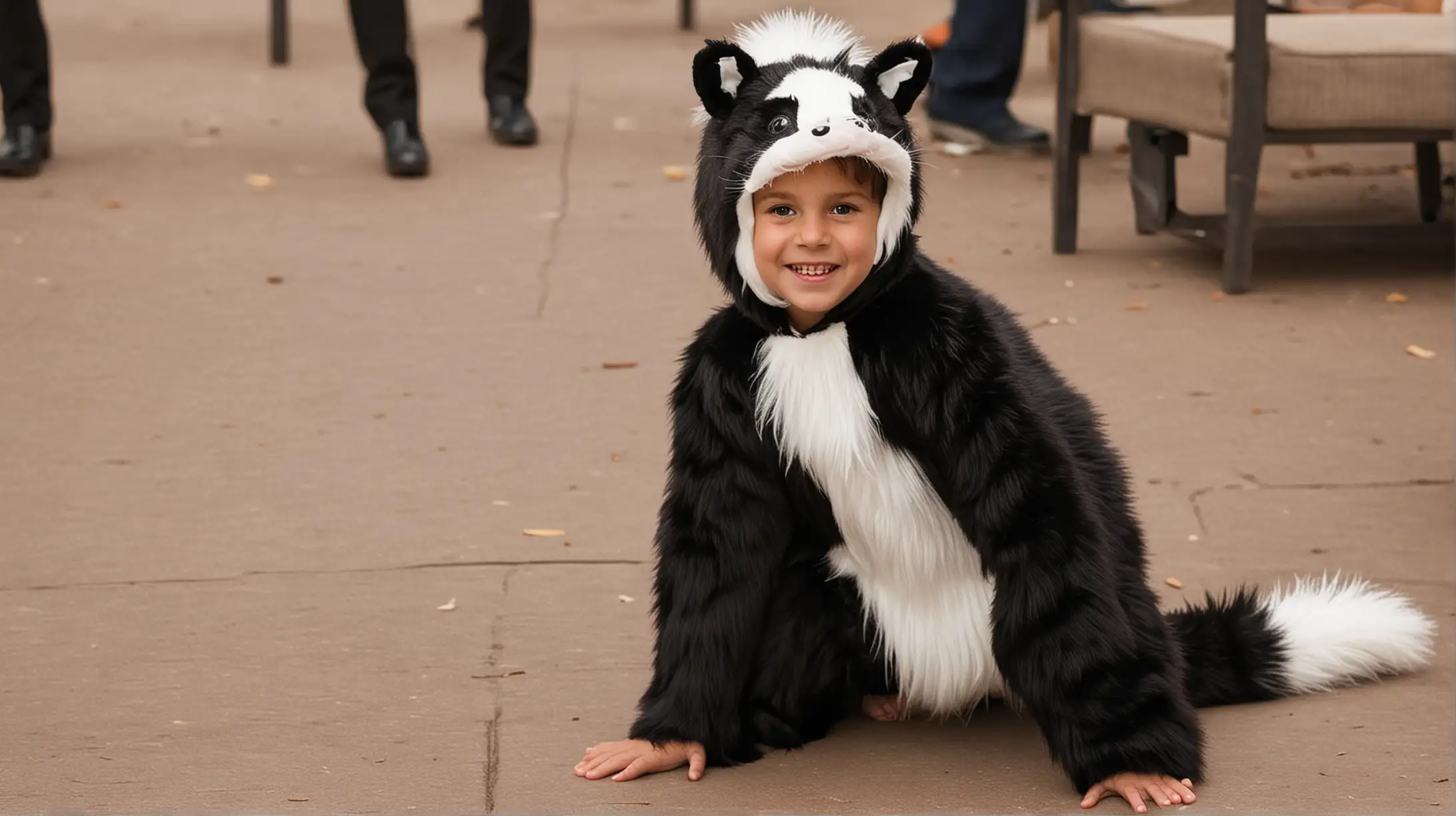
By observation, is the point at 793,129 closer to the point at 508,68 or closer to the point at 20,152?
the point at 20,152

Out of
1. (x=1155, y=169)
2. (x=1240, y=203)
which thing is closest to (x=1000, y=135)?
(x=1155, y=169)

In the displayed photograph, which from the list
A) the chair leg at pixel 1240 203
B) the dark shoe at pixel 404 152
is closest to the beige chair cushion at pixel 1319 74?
the chair leg at pixel 1240 203

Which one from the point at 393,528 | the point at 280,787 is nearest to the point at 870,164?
the point at 280,787

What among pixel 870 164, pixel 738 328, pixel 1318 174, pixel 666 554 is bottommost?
pixel 1318 174

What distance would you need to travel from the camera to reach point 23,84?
7926 millimetres

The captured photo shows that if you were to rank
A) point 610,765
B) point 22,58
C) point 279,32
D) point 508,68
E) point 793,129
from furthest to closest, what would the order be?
point 279,32 → point 508,68 → point 22,58 → point 610,765 → point 793,129

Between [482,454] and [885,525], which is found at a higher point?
[885,525]

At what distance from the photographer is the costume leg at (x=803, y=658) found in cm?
322

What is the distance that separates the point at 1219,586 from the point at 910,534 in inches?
47.1

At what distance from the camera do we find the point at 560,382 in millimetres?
5590

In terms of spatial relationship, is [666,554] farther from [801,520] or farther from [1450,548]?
[1450,548]

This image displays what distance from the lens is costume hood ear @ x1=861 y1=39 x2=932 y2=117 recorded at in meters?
3.04

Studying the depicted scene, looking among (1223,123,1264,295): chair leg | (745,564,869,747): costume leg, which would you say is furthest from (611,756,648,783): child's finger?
(1223,123,1264,295): chair leg

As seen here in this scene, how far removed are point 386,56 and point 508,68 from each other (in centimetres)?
82
